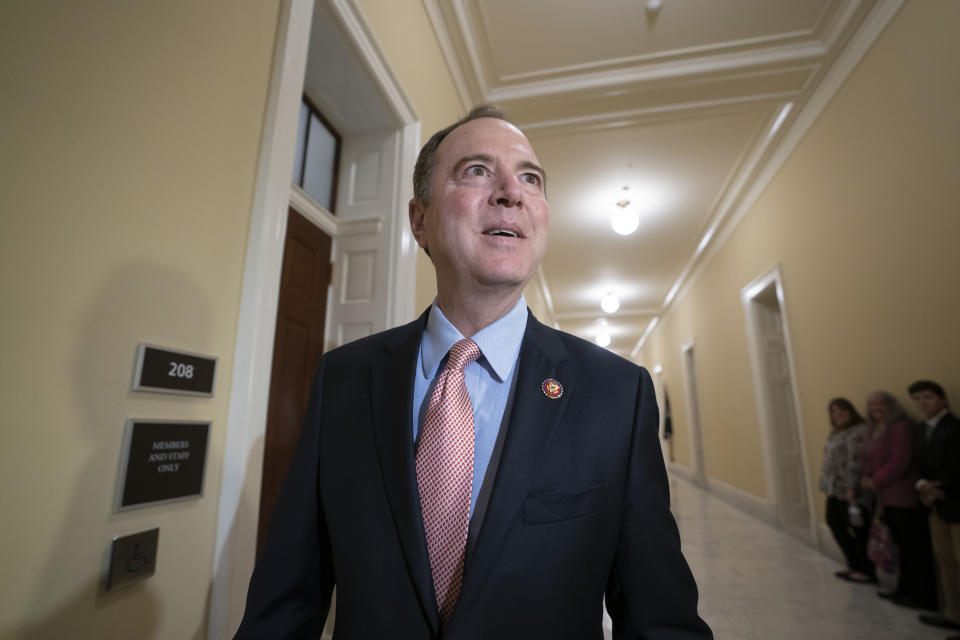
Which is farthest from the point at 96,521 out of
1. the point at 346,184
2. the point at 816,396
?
the point at 816,396

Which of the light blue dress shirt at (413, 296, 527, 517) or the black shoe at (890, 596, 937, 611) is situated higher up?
the light blue dress shirt at (413, 296, 527, 517)

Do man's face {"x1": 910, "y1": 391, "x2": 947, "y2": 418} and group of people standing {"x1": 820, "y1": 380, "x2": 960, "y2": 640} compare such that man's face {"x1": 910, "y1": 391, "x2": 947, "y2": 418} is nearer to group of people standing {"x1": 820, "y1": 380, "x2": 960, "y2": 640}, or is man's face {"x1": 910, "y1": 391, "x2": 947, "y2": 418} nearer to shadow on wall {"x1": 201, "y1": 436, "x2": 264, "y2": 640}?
group of people standing {"x1": 820, "y1": 380, "x2": 960, "y2": 640}

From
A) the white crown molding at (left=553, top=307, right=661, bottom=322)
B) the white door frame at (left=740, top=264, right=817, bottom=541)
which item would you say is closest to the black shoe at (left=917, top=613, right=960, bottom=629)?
the white door frame at (left=740, top=264, right=817, bottom=541)

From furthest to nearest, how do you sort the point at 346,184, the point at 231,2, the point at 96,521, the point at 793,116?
1. the point at 793,116
2. the point at 346,184
3. the point at 231,2
4. the point at 96,521

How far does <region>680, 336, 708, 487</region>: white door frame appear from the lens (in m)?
10.8

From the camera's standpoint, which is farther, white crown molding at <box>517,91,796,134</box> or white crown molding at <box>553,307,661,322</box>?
Answer: white crown molding at <box>553,307,661,322</box>

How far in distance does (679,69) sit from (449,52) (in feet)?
6.58

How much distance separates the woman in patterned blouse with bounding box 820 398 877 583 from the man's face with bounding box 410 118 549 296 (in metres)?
4.44

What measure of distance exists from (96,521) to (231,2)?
4.72 feet

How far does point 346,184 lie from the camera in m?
3.06

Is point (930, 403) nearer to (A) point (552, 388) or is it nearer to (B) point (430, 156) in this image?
(A) point (552, 388)

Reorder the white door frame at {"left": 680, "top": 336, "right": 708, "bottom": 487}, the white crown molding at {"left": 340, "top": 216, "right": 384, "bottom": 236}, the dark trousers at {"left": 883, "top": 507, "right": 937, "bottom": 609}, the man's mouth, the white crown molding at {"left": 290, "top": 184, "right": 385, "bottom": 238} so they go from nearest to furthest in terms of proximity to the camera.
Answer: the man's mouth
the white crown molding at {"left": 290, "top": 184, "right": 385, "bottom": 238}
the white crown molding at {"left": 340, "top": 216, "right": 384, "bottom": 236}
the dark trousers at {"left": 883, "top": 507, "right": 937, "bottom": 609}
the white door frame at {"left": 680, "top": 336, "right": 708, "bottom": 487}

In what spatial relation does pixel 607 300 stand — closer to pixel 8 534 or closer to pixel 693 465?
pixel 693 465

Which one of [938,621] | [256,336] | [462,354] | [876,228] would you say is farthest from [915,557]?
[256,336]
